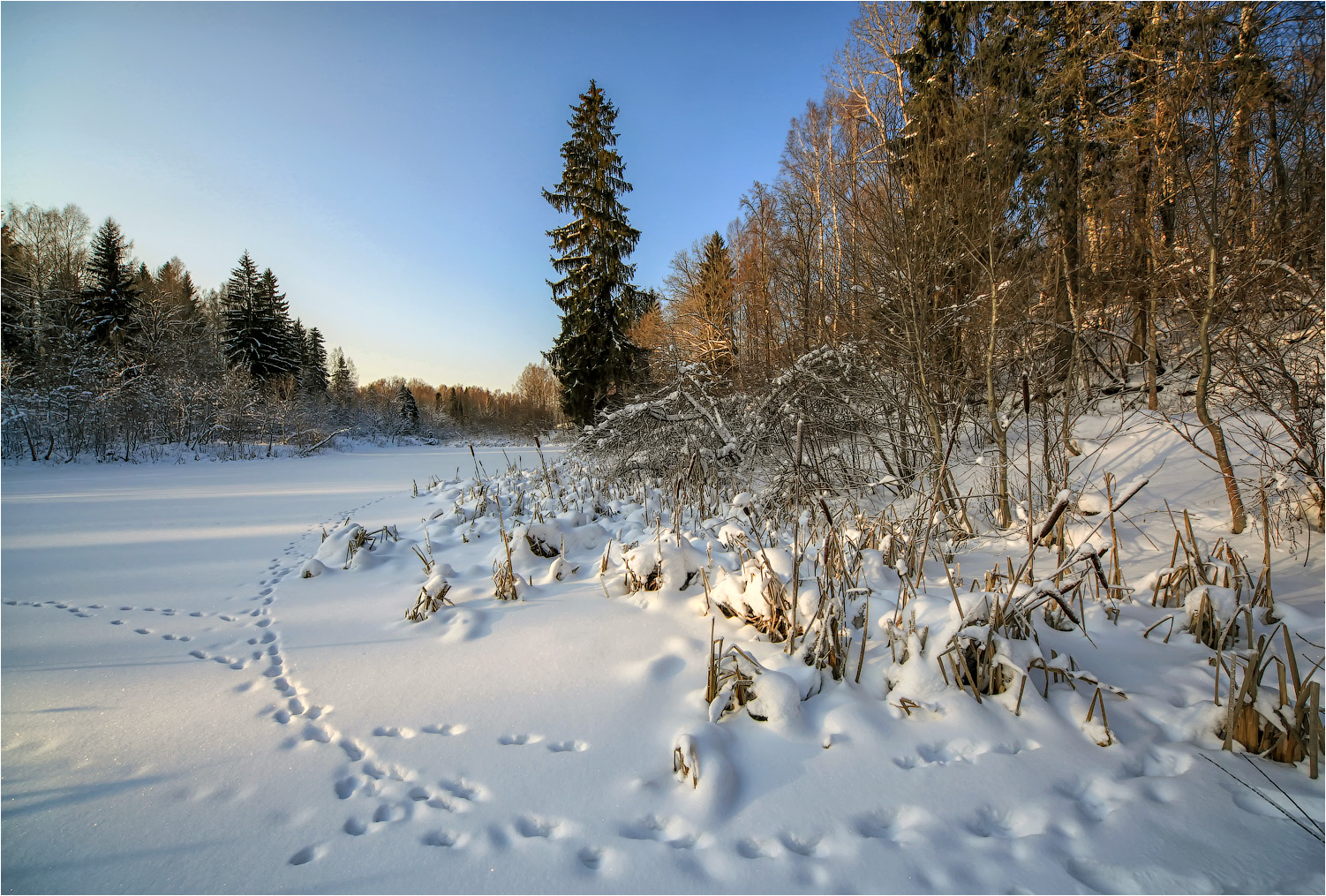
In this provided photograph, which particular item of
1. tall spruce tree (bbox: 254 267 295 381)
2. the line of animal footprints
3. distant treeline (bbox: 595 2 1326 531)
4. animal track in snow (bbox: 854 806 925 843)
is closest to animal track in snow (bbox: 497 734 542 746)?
the line of animal footprints

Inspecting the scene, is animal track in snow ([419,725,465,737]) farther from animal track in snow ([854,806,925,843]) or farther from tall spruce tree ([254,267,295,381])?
tall spruce tree ([254,267,295,381])

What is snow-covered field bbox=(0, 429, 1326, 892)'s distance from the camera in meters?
1.29

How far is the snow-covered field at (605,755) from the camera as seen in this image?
1292 millimetres

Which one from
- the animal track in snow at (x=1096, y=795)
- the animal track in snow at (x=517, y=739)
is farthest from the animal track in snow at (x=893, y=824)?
the animal track in snow at (x=517, y=739)

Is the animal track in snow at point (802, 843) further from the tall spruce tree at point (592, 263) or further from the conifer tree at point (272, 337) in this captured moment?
the conifer tree at point (272, 337)

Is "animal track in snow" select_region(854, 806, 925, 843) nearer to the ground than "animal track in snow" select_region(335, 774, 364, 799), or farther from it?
nearer to the ground

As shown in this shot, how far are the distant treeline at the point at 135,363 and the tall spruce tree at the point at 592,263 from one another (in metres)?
5.13

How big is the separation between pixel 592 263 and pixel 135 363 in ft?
55.3

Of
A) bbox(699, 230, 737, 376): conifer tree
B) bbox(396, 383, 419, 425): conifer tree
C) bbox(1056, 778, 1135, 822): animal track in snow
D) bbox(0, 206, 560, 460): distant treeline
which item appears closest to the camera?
bbox(1056, 778, 1135, 822): animal track in snow

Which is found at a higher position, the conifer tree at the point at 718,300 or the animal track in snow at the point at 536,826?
the conifer tree at the point at 718,300

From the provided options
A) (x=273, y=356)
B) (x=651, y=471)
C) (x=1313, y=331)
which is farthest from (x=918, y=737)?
(x=273, y=356)

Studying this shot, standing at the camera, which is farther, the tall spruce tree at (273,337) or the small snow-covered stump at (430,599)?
the tall spruce tree at (273,337)

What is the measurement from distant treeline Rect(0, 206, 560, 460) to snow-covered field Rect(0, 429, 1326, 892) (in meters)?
9.87

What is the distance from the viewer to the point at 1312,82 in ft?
11.1
